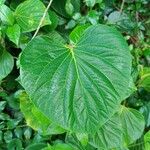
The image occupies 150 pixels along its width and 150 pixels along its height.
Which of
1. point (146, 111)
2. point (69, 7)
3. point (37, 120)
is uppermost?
point (69, 7)

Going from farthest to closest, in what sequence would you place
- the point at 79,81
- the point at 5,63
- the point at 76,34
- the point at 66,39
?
the point at 66,39 < the point at 5,63 < the point at 76,34 < the point at 79,81

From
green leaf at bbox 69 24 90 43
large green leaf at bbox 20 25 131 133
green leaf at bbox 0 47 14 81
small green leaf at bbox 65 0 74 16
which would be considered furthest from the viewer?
small green leaf at bbox 65 0 74 16

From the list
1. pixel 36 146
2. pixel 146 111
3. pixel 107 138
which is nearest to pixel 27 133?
pixel 36 146

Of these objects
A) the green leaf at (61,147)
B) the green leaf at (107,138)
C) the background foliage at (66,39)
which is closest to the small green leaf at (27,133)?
the background foliage at (66,39)

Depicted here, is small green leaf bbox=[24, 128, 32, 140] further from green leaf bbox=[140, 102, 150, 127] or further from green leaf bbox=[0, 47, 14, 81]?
green leaf bbox=[140, 102, 150, 127]

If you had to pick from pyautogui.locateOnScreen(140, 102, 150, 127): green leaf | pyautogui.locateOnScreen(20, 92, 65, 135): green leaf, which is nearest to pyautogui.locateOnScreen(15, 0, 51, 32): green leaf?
pyautogui.locateOnScreen(20, 92, 65, 135): green leaf

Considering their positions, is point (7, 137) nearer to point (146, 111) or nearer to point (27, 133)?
point (27, 133)

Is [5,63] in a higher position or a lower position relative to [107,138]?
higher
